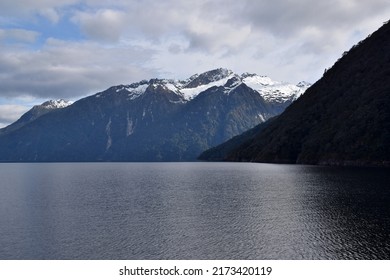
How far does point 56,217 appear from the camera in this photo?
3359 inches

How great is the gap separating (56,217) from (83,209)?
11.4m

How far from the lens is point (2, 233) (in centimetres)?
6956

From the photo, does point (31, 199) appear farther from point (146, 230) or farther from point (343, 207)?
point (343, 207)

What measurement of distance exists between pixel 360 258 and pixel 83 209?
66.8 m

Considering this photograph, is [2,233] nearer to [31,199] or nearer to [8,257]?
[8,257]

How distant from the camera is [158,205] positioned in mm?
100938
